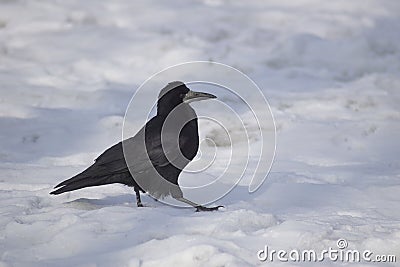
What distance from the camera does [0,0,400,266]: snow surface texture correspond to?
364 cm

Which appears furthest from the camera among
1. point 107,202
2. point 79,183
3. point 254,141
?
point 254,141

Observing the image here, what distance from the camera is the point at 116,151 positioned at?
4.42 metres

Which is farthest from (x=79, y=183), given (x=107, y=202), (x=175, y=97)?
(x=175, y=97)

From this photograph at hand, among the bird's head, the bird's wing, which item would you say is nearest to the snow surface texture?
the bird's wing

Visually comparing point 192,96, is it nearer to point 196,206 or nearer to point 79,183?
point 196,206

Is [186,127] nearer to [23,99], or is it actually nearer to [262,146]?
[262,146]

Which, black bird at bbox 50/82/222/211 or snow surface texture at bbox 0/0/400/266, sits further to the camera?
black bird at bbox 50/82/222/211

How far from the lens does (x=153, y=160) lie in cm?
436

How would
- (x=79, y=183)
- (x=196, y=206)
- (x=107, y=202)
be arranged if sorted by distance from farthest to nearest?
(x=107, y=202)
(x=196, y=206)
(x=79, y=183)

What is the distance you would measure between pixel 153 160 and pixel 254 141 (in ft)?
6.79

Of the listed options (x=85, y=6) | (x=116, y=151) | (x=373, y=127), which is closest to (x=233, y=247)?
(x=116, y=151)

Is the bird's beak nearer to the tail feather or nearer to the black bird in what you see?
the black bird

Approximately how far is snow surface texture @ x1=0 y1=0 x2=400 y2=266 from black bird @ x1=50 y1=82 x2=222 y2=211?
17cm

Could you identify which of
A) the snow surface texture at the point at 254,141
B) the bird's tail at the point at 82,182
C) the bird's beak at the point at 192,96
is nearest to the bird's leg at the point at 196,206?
the snow surface texture at the point at 254,141
